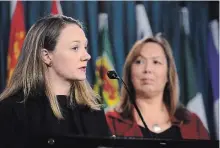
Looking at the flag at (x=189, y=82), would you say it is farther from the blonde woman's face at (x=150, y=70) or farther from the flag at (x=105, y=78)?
the flag at (x=105, y=78)

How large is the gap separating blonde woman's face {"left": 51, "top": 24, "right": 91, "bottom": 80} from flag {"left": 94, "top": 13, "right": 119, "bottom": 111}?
98 centimetres

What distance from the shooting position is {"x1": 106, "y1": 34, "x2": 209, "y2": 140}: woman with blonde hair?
2885mm

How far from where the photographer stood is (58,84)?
183cm

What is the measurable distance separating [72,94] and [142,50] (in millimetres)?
1172

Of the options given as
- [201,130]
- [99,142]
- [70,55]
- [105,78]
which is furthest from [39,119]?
[201,130]

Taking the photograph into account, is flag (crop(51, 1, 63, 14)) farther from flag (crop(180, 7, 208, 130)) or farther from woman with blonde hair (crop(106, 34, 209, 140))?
flag (crop(180, 7, 208, 130))

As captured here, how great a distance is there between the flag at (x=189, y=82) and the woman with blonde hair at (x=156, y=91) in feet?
0.14

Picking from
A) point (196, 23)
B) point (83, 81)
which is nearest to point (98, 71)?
point (196, 23)

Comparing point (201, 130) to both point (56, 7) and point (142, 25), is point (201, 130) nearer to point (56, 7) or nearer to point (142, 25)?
point (142, 25)

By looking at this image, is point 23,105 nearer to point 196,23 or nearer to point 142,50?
point 142,50

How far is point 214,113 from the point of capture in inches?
117

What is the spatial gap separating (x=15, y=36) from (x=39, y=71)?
1.13 metres

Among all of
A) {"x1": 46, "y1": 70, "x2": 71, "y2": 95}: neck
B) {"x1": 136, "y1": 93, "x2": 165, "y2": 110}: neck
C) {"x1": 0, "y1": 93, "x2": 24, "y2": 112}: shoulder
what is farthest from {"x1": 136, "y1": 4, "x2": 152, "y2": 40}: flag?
{"x1": 0, "y1": 93, "x2": 24, "y2": 112}: shoulder

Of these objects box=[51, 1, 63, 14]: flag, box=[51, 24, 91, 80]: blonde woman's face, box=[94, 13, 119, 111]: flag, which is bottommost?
box=[94, 13, 119, 111]: flag
